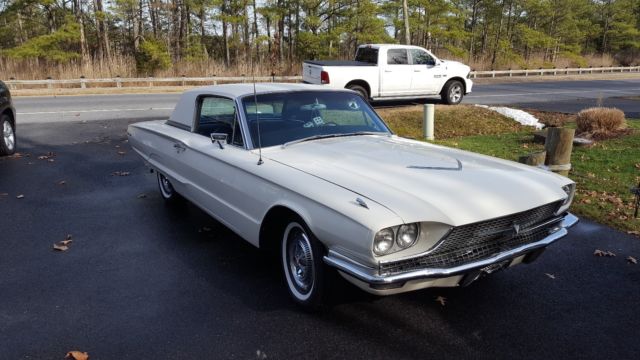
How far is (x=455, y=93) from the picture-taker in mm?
14914

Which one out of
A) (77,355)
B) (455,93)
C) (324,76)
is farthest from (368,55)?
(77,355)

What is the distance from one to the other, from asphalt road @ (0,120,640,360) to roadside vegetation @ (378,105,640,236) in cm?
76

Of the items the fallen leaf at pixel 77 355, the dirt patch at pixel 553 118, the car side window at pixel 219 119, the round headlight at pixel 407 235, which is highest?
the car side window at pixel 219 119

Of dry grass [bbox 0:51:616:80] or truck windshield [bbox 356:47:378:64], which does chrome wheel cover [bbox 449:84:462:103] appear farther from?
dry grass [bbox 0:51:616:80]

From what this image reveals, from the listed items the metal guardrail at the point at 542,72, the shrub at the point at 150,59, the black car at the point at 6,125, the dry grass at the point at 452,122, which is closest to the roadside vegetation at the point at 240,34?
the shrub at the point at 150,59

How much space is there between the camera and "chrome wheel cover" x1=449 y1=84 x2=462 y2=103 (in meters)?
14.8

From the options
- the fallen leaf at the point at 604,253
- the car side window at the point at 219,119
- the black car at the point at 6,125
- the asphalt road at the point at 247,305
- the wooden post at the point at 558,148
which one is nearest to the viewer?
the asphalt road at the point at 247,305

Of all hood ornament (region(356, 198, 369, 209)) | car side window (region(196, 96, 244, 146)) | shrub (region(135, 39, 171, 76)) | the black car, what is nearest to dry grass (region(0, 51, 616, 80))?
shrub (region(135, 39, 171, 76))

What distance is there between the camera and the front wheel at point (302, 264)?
3129 mm

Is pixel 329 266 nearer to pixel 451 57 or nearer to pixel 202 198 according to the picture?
pixel 202 198

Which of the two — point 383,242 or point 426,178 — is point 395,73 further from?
point 383,242

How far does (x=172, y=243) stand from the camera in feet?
15.4

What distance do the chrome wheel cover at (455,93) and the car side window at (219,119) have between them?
36.9 ft

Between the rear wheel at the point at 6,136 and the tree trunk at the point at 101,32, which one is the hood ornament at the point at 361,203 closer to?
the rear wheel at the point at 6,136
